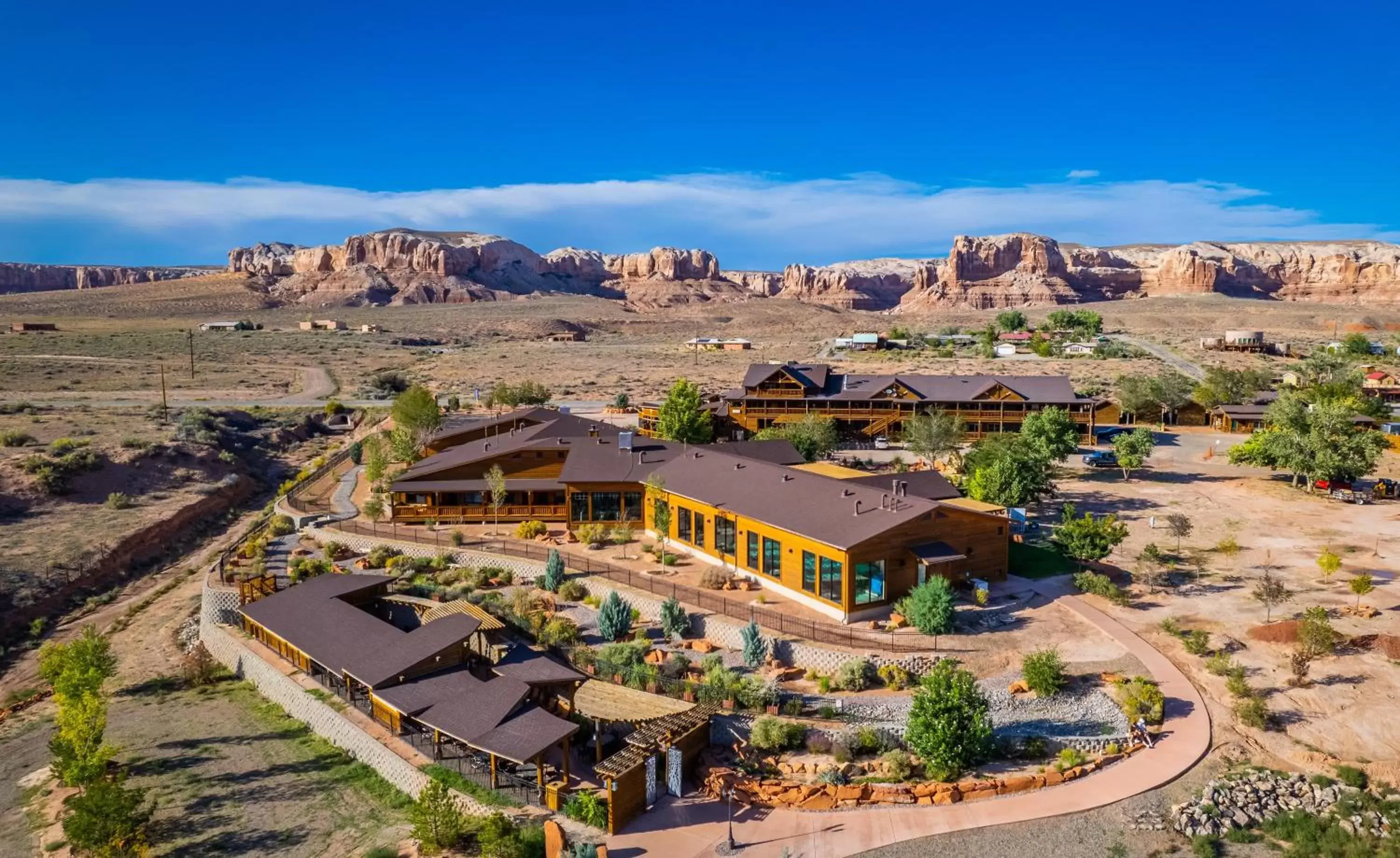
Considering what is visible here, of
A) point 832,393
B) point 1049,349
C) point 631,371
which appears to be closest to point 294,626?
point 832,393

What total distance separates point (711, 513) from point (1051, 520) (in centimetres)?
1653

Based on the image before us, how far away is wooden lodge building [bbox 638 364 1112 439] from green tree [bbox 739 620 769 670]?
34574mm

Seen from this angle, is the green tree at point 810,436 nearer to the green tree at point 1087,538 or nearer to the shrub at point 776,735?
the green tree at point 1087,538

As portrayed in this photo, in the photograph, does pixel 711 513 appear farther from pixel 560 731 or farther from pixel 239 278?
pixel 239 278

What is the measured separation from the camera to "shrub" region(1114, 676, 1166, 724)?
Answer: 2034cm

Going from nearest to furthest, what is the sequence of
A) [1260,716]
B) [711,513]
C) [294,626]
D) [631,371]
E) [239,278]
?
[1260,716]
[294,626]
[711,513]
[631,371]
[239,278]

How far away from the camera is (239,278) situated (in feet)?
647

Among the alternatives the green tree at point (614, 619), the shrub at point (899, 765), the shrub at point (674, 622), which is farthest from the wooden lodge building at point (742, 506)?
the shrub at point (899, 765)

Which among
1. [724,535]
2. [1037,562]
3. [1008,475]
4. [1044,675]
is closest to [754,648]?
[724,535]

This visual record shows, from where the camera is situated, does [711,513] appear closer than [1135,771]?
No

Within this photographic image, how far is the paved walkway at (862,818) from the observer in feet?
54.5

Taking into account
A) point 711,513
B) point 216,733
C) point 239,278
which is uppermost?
point 239,278

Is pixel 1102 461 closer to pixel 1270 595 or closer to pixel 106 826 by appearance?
pixel 1270 595

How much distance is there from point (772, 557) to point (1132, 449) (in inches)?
1108
